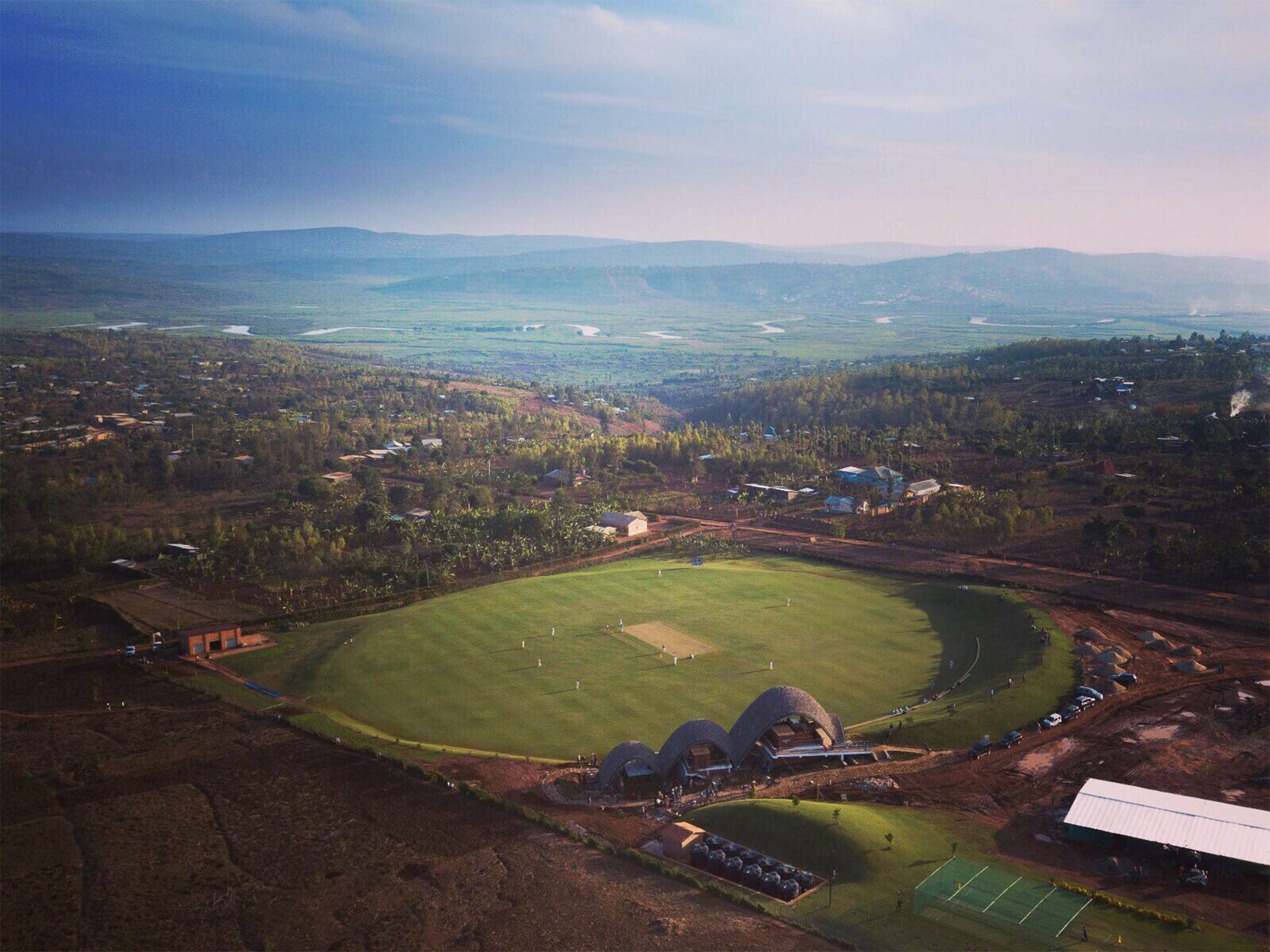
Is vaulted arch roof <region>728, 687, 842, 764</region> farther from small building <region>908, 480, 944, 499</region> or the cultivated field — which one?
small building <region>908, 480, 944, 499</region>

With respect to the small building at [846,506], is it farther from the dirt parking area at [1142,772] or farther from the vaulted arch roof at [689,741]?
the vaulted arch roof at [689,741]

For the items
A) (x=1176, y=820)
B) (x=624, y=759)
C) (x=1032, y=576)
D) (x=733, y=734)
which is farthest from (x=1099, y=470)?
(x=624, y=759)

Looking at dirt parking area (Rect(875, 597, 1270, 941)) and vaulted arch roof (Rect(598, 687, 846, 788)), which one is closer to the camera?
dirt parking area (Rect(875, 597, 1270, 941))

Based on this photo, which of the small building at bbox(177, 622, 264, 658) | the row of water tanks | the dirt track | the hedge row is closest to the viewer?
the hedge row

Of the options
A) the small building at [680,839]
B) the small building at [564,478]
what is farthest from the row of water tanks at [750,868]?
the small building at [564,478]

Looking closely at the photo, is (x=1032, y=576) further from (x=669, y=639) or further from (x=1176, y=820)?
(x=1176, y=820)

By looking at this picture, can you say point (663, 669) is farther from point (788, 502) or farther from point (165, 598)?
point (788, 502)

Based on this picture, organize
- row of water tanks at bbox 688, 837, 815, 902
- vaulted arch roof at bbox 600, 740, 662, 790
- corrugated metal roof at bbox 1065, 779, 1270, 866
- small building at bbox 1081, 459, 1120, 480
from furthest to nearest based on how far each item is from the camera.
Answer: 1. small building at bbox 1081, 459, 1120, 480
2. vaulted arch roof at bbox 600, 740, 662, 790
3. corrugated metal roof at bbox 1065, 779, 1270, 866
4. row of water tanks at bbox 688, 837, 815, 902

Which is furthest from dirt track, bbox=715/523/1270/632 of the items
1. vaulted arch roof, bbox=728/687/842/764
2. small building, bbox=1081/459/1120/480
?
vaulted arch roof, bbox=728/687/842/764
